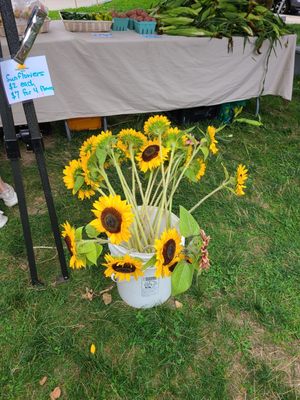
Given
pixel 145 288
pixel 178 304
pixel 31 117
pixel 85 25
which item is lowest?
pixel 178 304

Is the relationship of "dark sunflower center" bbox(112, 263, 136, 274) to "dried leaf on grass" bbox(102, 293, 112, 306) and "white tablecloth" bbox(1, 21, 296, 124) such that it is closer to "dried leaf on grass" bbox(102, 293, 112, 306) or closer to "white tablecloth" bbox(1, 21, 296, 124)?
"dried leaf on grass" bbox(102, 293, 112, 306)

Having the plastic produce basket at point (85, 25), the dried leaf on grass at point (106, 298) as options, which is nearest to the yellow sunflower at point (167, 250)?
the dried leaf on grass at point (106, 298)

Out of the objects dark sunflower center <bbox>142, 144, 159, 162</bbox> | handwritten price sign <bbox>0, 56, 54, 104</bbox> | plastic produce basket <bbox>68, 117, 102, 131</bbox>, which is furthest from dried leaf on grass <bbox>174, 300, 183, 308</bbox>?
plastic produce basket <bbox>68, 117, 102, 131</bbox>

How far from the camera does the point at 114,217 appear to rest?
1.01m

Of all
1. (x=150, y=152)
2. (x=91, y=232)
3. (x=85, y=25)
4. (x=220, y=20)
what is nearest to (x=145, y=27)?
(x=85, y=25)

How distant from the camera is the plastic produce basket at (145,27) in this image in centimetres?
250

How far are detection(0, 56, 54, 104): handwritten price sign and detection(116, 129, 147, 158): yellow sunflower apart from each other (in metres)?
0.36

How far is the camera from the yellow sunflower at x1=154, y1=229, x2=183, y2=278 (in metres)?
1.01

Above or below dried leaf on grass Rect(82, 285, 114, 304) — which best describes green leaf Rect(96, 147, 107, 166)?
above

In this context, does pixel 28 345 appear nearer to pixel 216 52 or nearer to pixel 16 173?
pixel 16 173

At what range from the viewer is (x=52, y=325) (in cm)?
142

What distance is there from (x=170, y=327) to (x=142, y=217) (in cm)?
50

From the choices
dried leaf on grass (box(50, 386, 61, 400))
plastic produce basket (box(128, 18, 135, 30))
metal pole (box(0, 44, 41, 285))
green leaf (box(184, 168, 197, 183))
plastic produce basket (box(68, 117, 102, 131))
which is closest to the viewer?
metal pole (box(0, 44, 41, 285))

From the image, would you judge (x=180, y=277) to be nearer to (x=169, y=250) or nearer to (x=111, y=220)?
(x=169, y=250)
